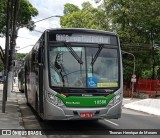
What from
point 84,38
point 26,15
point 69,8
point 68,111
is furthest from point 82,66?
point 69,8

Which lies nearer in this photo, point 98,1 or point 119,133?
point 119,133

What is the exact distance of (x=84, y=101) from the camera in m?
12.6

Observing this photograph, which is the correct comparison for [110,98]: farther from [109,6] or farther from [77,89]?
[109,6]

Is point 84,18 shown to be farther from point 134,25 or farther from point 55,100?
point 55,100

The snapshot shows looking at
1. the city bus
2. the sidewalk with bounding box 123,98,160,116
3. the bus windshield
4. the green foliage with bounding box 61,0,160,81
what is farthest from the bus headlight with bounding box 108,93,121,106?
the green foliage with bounding box 61,0,160,81

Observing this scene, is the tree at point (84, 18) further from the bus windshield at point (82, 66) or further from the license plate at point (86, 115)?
the license plate at point (86, 115)

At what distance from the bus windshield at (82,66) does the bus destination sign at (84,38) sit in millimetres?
176

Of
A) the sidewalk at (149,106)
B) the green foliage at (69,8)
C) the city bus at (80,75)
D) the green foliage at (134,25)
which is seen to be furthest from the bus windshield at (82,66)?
the green foliage at (69,8)

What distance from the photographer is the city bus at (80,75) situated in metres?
12.6

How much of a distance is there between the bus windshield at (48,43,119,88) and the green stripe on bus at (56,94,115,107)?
377 mm

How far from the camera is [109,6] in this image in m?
52.4

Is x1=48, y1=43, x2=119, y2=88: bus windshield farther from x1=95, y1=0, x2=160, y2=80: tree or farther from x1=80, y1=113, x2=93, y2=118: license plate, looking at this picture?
x1=95, y1=0, x2=160, y2=80: tree

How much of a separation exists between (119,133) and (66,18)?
193 ft

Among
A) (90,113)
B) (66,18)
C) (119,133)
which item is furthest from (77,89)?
(66,18)
